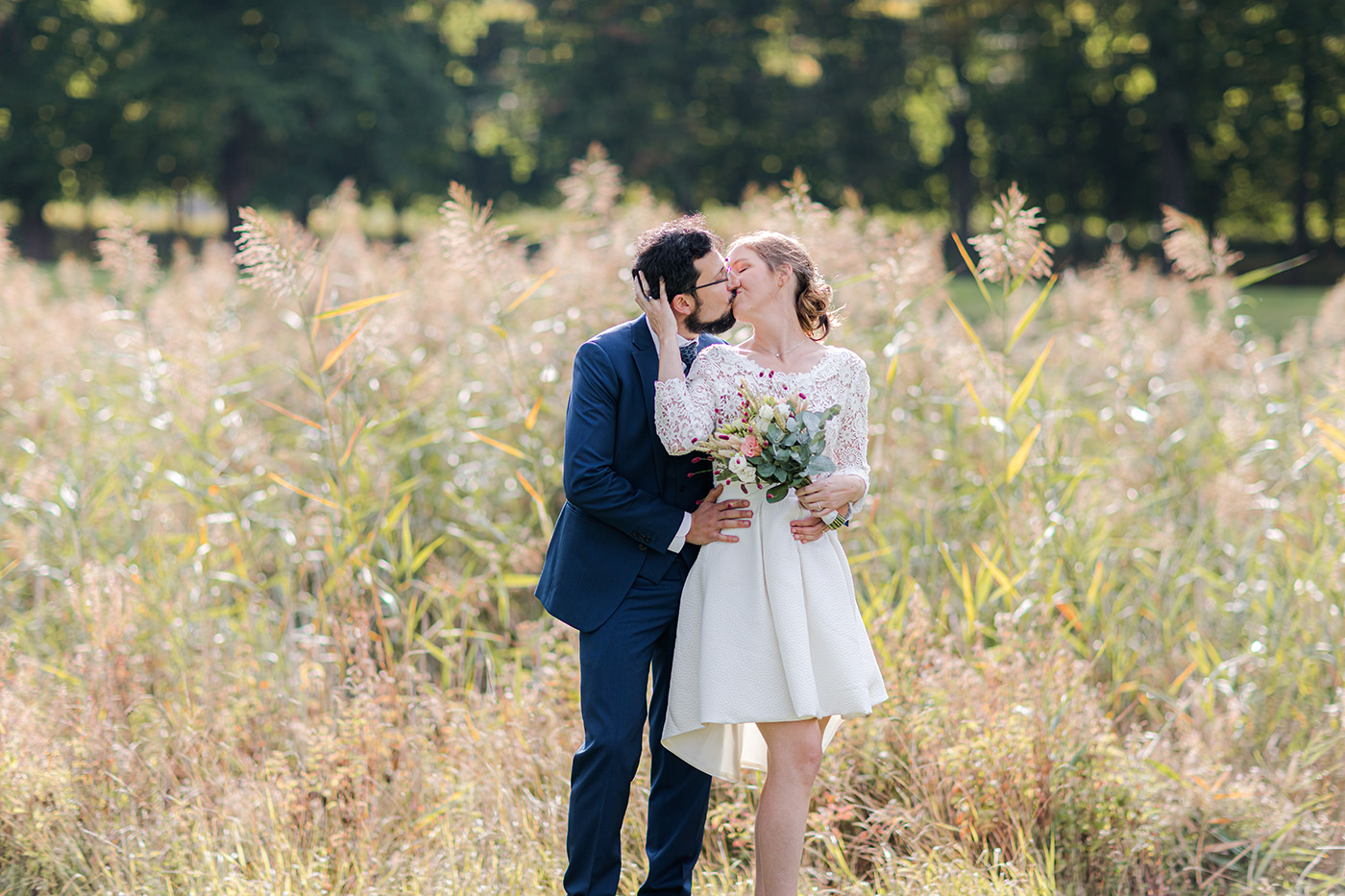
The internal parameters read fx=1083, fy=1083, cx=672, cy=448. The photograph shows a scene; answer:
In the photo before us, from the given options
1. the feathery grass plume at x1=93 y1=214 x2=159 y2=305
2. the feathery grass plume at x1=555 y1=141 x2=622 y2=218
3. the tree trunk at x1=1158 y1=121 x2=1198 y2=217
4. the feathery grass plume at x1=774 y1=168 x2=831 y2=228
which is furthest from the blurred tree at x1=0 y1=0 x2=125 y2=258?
the feathery grass plume at x1=774 y1=168 x2=831 y2=228

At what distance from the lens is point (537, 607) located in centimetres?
479

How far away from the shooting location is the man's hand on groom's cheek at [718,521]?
2.81 metres

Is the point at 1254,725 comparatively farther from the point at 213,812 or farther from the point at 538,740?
the point at 213,812

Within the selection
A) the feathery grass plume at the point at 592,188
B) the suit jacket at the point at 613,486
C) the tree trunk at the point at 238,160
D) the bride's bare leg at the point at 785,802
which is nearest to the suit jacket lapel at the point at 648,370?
the suit jacket at the point at 613,486

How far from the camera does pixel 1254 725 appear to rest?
3934mm

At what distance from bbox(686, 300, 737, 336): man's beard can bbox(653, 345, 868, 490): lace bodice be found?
6cm

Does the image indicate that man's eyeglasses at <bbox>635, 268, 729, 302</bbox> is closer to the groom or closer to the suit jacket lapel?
the groom

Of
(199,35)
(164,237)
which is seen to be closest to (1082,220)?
(199,35)

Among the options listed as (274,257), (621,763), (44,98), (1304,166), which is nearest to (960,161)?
(1304,166)

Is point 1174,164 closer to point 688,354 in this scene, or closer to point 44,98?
point 688,354

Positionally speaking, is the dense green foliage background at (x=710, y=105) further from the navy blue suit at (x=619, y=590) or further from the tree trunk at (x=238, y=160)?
the navy blue suit at (x=619, y=590)

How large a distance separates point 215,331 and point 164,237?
28475 millimetres

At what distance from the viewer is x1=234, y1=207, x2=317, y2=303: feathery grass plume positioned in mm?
3568

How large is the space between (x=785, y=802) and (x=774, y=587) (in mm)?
541
